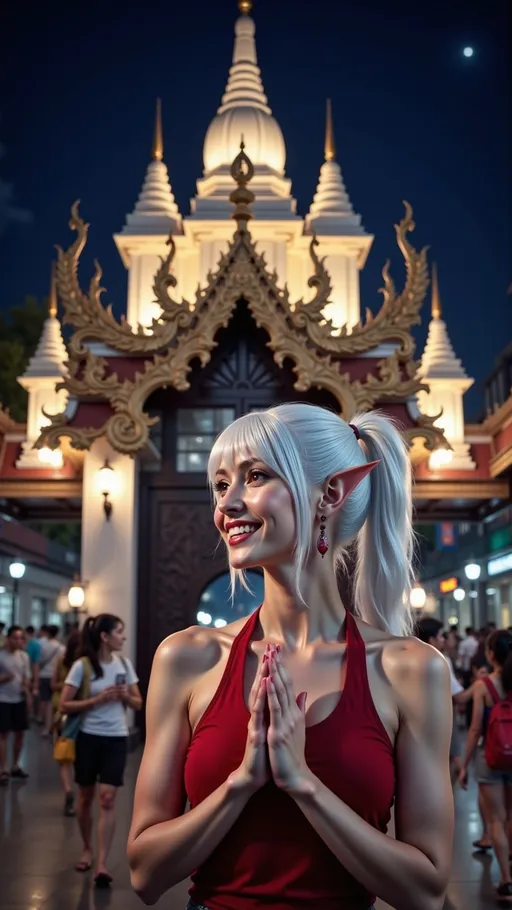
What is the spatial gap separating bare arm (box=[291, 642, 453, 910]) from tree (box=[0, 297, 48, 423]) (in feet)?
83.1

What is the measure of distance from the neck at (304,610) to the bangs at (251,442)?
0.73ft

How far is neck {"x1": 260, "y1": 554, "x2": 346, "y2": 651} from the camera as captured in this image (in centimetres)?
198

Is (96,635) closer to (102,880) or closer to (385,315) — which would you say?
(102,880)

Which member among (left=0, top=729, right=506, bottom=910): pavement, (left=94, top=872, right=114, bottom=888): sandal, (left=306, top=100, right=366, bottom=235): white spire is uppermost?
(left=306, top=100, right=366, bottom=235): white spire

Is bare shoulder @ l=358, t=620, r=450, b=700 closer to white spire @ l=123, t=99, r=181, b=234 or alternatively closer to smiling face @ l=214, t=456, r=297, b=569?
smiling face @ l=214, t=456, r=297, b=569

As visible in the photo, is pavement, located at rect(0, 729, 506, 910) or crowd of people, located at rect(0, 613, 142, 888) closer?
pavement, located at rect(0, 729, 506, 910)

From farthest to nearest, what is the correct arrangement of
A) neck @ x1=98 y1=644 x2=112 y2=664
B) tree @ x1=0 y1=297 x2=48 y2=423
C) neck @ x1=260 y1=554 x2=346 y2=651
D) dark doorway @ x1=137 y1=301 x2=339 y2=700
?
1. tree @ x1=0 y1=297 x2=48 y2=423
2. dark doorway @ x1=137 y1=301 x2=339 y2=700
3. neck @ x1=98 y1=644 x2=112 y2=664
4. neck @ x1=260 y1=554 x2=346 y2=651

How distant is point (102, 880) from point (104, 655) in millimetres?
1309

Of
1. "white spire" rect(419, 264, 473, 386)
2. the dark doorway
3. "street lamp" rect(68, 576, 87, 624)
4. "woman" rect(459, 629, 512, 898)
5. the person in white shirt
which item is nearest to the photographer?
"woman" rect(459, 629, 512, 898)

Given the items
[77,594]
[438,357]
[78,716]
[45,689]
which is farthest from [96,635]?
[438,357]

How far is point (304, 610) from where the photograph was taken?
1.99m

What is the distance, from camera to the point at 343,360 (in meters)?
12.6

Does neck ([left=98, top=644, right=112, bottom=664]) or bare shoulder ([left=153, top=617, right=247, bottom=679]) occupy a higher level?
bare shoulder ([left=153, top=617, right=247, bottom=679])


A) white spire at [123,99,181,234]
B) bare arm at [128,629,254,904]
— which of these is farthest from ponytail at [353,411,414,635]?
white spire at [123,99,181,234]
